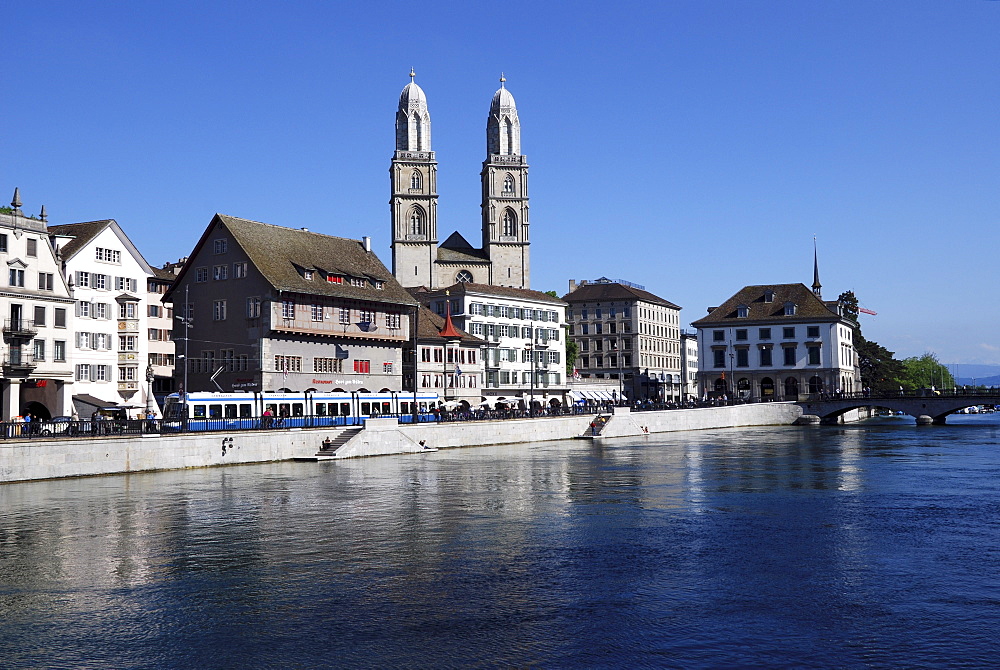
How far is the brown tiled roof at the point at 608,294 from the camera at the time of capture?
148250 mm

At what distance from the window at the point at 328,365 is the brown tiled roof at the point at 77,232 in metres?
17.6

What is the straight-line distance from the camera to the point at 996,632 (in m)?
20.5

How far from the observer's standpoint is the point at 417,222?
139 m

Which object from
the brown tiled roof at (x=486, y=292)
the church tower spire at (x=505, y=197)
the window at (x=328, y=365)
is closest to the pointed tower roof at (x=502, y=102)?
the church tower spire at (x=505, y=197)

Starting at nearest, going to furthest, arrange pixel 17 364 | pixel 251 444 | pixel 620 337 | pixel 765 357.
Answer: pixel 17 364 → pixel 251 444 → pixel 765 357 → pixel 620 337

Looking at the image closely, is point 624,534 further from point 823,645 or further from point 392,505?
point 823,645

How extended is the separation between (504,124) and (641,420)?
210 feet

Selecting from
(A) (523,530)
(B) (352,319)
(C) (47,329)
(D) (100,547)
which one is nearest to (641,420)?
(B) (352,319)

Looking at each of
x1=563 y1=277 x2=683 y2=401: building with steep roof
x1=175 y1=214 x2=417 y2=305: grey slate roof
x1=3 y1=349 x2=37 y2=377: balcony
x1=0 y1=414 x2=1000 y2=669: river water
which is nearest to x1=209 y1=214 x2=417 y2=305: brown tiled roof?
x1=175 y1=214 x2=417 y2=305: grey slate roof

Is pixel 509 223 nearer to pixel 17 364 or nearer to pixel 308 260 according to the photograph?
pixel 308 260

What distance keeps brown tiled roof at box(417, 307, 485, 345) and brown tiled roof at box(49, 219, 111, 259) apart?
105 feet

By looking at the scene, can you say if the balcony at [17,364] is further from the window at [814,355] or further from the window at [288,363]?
the window at [814,355]

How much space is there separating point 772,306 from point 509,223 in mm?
37716

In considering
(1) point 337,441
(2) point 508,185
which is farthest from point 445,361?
(2) point 508,185
